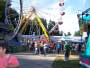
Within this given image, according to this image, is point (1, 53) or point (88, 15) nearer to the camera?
point (1, 53)

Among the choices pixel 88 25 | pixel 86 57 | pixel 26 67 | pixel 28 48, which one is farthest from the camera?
pixel 28 48

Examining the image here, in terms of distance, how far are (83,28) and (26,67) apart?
6797 millimetres

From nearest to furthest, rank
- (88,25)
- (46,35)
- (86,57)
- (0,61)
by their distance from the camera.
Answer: (0,61), (86,57), (88,25), (46,35)

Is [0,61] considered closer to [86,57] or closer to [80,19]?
[86,57]

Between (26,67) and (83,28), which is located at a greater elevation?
(83,28)

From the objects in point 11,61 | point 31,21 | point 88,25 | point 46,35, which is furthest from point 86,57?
point 31,21

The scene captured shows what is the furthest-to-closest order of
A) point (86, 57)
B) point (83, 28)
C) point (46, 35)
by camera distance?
point (46, 35) → point (83, 28) → point (86, 57)

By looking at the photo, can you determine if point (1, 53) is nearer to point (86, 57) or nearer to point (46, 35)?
point (86, 57)

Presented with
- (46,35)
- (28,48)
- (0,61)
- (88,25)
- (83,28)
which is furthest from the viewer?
(46,35)

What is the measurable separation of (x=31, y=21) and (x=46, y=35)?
21.9 m

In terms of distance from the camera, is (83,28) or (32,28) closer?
(83,28)

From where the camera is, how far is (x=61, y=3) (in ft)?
231

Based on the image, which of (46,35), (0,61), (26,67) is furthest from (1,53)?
(46,35)

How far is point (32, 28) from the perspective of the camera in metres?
93.2
